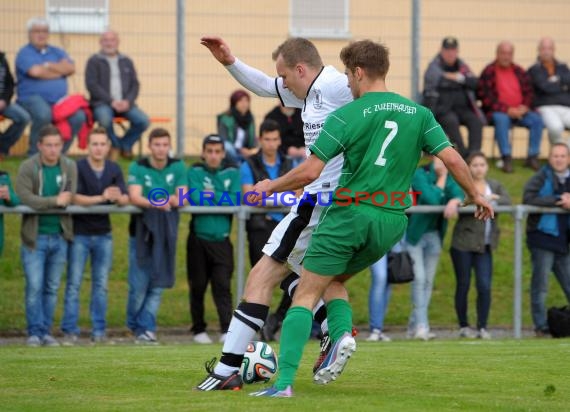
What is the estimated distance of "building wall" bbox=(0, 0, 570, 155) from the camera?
16.9m

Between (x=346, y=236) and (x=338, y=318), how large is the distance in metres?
0.70

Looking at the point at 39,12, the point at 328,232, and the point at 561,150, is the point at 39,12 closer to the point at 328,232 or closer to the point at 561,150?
the point at 561,150

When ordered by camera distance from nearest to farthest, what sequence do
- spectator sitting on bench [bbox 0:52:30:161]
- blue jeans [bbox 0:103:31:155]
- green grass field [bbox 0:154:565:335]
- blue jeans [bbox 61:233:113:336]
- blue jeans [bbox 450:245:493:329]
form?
blue jeans [bbox 61:233:113:336] < blue jeans [bbox 450:245:493:329] < green grass field [bbox 0:154:565:335] < spectator sitting on bench [bbox 0:52:30:161] < blue jeans [bbox 0:103:31:155]

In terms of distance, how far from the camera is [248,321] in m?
8.03

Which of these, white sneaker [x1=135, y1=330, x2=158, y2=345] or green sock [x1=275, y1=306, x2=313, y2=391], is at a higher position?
green sock [x1=275, y1=306, x2=313, y2=391]

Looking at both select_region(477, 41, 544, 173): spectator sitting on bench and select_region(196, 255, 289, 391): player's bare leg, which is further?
select_region(477, 41, 544, 173): spectator sitting on bench

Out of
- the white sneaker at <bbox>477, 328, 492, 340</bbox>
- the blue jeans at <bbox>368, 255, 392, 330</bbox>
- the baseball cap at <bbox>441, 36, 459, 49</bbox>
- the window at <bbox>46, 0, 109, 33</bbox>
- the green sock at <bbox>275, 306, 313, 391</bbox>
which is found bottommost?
the white sneaker at <bbox>477, 328, 492, 340</bbox>

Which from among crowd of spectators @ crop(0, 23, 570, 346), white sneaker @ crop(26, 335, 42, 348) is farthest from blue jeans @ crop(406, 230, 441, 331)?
white sneaker @ crop(26, 335, 42, 348)

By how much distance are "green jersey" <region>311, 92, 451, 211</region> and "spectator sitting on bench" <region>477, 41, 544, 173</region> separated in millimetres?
10846

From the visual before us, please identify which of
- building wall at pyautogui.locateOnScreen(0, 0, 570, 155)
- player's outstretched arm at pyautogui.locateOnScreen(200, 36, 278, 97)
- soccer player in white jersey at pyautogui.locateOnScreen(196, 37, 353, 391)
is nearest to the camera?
soccer player in white jersey at pyautogui.locateOnScreen(196, 37, 353, 391)

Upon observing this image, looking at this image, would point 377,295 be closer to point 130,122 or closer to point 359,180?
point 130,122

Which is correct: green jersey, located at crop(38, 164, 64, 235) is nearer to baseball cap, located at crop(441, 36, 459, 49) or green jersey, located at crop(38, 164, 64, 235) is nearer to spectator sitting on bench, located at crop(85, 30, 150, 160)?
spectator sitting on bench, located at crop(85, 30, 150, 160)

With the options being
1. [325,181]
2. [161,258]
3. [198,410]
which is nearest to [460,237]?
[161,258]

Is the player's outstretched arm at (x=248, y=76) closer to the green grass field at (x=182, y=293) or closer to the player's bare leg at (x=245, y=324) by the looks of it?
the player's bare leg at (x=245, y=324)
